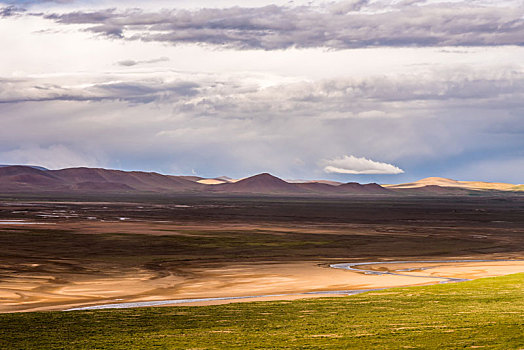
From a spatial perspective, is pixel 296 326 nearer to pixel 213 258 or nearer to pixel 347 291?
pixel 347 291

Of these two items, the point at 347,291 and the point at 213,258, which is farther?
the point at 213,258

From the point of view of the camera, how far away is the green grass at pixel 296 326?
698 inches

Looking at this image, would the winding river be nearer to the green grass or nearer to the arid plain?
the arid plain

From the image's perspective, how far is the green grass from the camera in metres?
17.7

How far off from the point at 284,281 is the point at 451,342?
2296cm

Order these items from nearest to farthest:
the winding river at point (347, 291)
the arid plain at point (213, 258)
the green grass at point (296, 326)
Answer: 1. the green grass at point (296, 326)
2. the winding river at point (347, 291)
3. the arid plain at point (213, 258)

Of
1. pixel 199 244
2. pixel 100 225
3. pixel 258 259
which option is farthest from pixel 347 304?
pixel 100 225

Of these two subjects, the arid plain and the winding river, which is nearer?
the winding river

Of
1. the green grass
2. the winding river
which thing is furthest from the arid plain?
the green grass

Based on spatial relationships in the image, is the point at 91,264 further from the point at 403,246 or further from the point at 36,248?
the point at 403,246

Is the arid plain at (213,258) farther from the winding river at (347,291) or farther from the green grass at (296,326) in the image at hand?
the green grass at (296,326)

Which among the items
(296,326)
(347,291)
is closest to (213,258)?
(347,291)

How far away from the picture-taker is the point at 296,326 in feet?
68.4

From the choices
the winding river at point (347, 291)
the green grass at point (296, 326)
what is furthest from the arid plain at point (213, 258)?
the green grass at point (296, 326)
